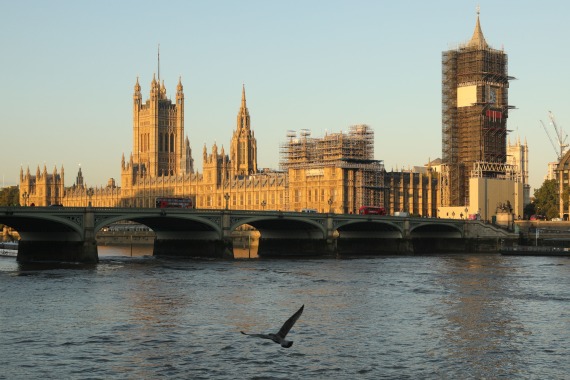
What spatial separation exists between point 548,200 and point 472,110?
19918 mm

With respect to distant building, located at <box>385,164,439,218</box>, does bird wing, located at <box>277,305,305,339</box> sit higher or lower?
lower

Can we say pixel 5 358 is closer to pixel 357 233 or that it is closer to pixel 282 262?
pixel 282 262

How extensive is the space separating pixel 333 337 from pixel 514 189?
110 meters

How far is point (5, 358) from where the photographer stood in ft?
107

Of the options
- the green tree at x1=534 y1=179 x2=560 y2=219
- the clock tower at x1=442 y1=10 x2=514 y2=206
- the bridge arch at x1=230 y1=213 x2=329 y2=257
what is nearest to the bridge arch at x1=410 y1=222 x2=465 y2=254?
the bridge arch at x1=230 y1=213 x2=329 y2=257

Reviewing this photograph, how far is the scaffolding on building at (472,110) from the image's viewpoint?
139875 mm

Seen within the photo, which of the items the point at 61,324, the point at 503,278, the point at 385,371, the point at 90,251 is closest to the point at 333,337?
the point at 385,371

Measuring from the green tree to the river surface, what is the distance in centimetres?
7922

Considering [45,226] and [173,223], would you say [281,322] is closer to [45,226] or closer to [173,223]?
[45,226]

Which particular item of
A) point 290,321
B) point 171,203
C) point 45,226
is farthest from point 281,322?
point 171,203

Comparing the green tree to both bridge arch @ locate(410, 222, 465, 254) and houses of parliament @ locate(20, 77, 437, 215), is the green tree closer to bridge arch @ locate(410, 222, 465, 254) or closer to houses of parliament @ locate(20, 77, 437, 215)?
houses of parliament @ locate(20, 77, 437, 215)

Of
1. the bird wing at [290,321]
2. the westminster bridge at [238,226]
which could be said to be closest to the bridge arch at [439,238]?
the westminster bridge at [238,226]

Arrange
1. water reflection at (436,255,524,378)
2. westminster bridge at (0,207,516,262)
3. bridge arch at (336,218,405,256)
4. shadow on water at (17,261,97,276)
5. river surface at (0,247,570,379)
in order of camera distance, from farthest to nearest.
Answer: bridge arch at (336,218,405,256)
westminster bridge at (0,207,516,262)
shadow on water at (17,261,97,276)
water reflection at (436,255,524,378)
river surface at (0,247,570,379)

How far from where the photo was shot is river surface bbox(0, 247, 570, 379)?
3158cm
